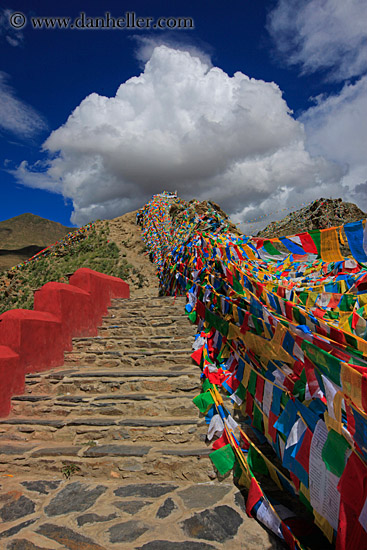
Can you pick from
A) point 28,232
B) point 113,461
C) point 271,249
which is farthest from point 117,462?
point 28,232

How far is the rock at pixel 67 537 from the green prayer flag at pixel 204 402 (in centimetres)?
176

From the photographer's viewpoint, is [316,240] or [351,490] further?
[316,240]

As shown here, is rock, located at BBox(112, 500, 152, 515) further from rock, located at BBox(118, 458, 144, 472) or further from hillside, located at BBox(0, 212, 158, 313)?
hillside, located at BBox(0, 212, 158, 313)

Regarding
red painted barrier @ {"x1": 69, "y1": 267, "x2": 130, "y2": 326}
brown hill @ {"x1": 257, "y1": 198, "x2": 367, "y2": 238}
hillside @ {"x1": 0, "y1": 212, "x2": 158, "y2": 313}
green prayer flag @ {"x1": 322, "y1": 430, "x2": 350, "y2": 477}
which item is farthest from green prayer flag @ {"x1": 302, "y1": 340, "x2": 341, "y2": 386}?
hillside @ {"x1": 0, "y1": 212, "x2": 158, "y2": 313}

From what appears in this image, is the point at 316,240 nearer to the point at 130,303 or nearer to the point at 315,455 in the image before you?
the point at 315,455

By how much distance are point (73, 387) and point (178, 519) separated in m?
2.44

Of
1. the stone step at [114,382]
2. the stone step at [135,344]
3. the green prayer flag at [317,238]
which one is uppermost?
the green prayer flag at [317,238]

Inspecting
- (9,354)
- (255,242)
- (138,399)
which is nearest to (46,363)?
(9,354)

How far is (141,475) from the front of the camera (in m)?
3.45

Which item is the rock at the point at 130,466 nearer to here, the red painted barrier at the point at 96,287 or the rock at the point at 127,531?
the rock at the point at 127,531

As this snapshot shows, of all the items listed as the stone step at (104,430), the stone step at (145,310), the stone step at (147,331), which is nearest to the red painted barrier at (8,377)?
the stone step at (104,430)

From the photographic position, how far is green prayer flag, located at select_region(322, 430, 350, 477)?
199 centimetres

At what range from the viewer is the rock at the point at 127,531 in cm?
257

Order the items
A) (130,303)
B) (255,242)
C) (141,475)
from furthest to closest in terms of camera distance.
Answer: (130,303) < (255,242) < (141,475)
